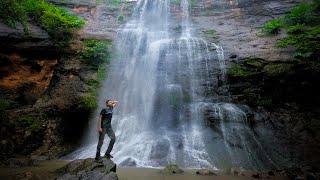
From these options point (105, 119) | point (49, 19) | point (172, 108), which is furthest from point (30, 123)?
point (49, 19)

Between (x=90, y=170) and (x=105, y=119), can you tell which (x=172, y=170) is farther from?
Answer: (x=90, y=170)

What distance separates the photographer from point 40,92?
15367mm

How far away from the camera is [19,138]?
12.8 meters

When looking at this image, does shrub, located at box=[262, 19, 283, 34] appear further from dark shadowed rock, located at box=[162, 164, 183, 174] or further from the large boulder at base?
the large boulder at base

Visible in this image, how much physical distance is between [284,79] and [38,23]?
1173cm

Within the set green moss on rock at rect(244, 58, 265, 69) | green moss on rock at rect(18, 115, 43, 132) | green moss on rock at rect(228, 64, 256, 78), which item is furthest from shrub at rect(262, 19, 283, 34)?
green moss on rock at rect(18, 115, 43, 132)

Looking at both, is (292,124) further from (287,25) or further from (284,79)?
(287,25)

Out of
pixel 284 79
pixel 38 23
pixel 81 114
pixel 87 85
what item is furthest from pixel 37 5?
pixel 284 79

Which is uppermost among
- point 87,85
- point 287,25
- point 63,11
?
point 63,11

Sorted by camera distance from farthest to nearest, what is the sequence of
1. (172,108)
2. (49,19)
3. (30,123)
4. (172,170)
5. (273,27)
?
(273,27), (49,19), (172,108), (30,123), (172,170)

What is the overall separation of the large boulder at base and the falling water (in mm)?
2544

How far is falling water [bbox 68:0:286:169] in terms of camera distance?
11625 millimetres

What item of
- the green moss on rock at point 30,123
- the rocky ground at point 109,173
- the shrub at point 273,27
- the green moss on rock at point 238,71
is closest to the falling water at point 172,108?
the green moss on rock at point 238,71

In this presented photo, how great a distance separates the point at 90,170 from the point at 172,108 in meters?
7.59
